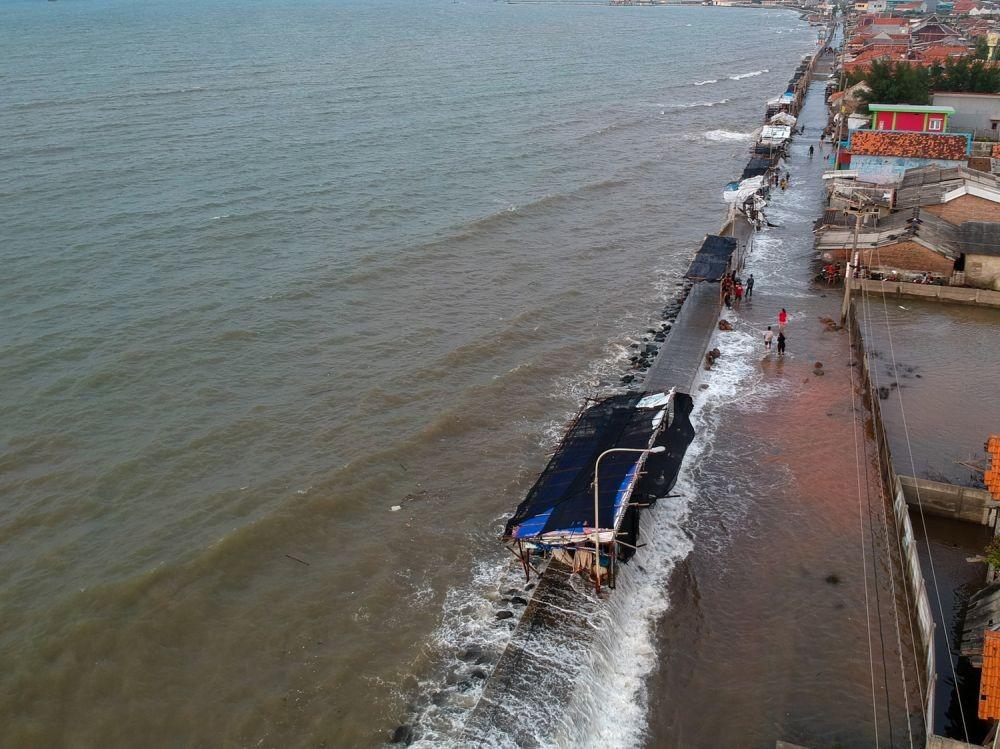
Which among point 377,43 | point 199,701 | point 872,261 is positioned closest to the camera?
point 199,701

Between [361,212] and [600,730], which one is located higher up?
[361,212]

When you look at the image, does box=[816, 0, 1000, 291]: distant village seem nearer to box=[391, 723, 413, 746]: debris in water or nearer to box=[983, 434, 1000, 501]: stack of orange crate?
box=[983, 434, 1000, 501]: stack of orange crate

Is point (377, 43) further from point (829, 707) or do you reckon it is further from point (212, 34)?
point (829, 707)

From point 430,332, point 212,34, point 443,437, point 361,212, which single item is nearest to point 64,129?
point 361,212

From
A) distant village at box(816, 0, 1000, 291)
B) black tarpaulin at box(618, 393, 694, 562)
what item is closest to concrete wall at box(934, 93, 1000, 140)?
distant village at box(816, 0, 1000, 291)

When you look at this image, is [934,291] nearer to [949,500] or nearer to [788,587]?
[949,500]

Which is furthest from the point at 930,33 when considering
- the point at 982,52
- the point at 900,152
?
the point at 900,152

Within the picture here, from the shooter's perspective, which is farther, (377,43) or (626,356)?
(377,43)
